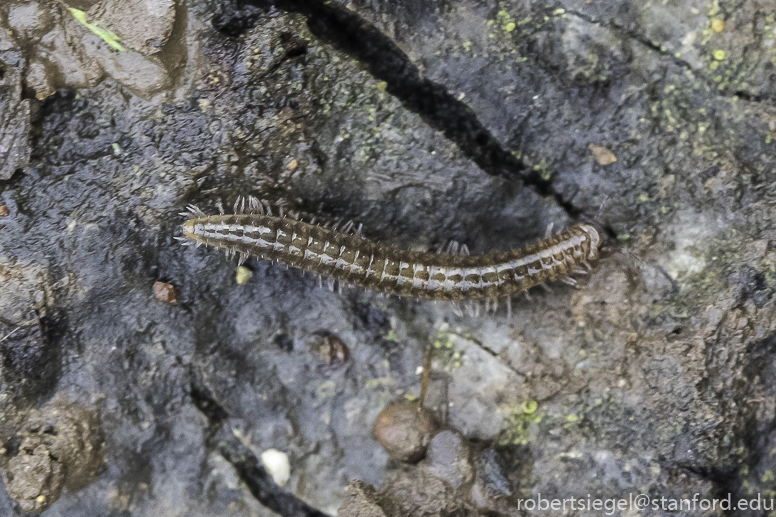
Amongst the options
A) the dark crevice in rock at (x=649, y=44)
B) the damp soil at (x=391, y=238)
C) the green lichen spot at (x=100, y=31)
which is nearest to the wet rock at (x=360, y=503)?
the damp soil at (x=391, y=238)

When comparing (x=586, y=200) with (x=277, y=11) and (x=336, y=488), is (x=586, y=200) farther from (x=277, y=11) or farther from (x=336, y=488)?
(x=336, y=488)

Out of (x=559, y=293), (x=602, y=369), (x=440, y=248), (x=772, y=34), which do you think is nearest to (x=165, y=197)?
(x=440, y=248)

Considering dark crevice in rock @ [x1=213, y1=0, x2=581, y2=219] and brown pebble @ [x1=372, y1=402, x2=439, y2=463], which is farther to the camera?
brown pebble @ [x1=372, y1=402, x2=439, y2=463]

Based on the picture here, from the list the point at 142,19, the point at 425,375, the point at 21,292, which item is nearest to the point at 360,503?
the point at 425,375

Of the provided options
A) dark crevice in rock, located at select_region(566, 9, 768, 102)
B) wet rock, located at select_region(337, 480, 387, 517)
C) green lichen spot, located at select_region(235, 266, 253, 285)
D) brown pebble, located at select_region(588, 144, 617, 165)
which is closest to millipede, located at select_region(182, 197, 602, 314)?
green lichen spot, located at select_region(235, 266, 253, 285)

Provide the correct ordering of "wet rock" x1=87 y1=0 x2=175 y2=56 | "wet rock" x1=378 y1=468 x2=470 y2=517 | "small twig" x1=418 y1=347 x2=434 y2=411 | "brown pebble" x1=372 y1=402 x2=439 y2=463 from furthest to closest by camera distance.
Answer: "small twig" x1=418 y1=347 x2=434 y2=411 < "brown pebble" x1=372 y1=402 x2=439 y2=463 < "wet rock" x1=378 y1=468 x2=470 y2=517 < "wet rock" x1=87 y1=0 x2=175 y2=56

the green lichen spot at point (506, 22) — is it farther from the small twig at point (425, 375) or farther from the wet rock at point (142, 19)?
the small twig at point (425, 375)

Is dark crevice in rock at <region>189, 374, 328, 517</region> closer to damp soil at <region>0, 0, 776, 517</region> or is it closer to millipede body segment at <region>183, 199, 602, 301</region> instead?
damp soil at <region>0, 0, 776, 517</region>
